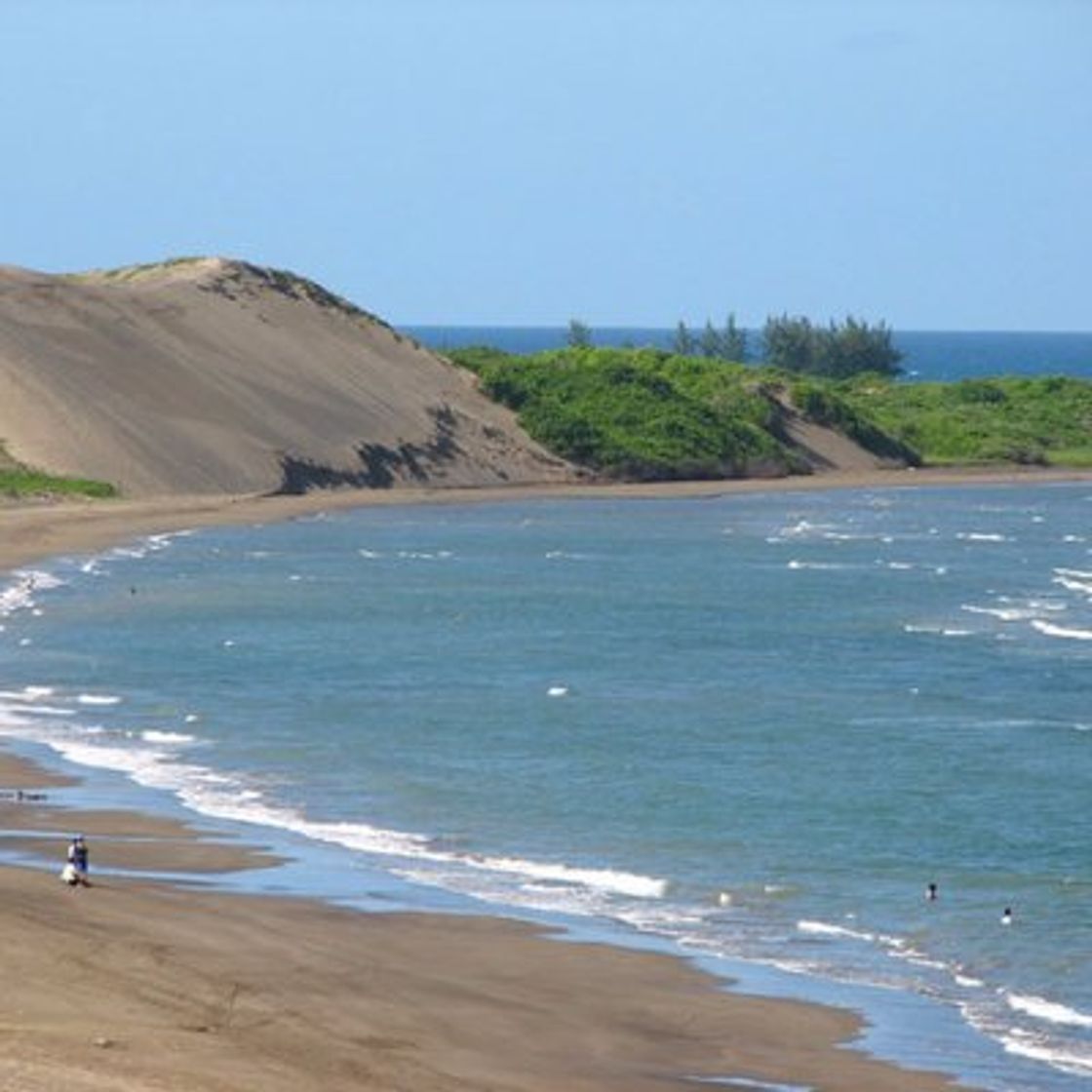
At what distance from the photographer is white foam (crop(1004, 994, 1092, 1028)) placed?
87.4 feet

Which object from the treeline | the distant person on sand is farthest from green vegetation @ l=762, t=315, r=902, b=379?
the distant person on sand

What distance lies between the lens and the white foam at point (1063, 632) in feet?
201

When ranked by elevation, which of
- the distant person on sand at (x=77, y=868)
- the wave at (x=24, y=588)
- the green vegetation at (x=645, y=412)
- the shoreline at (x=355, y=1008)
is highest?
the green vegetation at (x=645, y=412)

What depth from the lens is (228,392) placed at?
115625 mm

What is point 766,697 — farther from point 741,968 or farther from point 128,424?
point 128,424

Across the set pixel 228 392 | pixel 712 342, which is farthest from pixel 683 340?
pixel 228 392

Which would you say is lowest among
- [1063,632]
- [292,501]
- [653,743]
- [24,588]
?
[653,743]

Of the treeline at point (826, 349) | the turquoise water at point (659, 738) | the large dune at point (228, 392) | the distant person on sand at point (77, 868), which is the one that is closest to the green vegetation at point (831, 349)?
the treeline at point (826, 349)

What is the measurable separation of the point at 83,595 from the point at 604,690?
19136 millimetres

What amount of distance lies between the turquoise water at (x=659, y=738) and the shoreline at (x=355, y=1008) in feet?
3.75

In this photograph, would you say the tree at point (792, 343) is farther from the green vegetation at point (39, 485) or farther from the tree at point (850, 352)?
the green vegetation at point (39, 485)

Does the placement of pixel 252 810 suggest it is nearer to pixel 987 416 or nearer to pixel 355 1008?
pixel 355 1008

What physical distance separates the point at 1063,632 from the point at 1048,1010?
1405 inches

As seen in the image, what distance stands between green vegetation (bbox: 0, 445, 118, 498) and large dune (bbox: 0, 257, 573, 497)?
1.13 m
